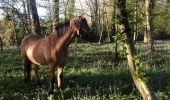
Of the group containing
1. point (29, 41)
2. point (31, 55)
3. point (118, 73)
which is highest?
point (29, 41)

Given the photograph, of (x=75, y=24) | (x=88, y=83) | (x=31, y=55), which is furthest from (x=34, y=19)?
(x=75, y=24)

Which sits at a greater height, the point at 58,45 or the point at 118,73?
the point at 58,45

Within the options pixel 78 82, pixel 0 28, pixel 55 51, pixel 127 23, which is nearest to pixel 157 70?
pixel 78 82

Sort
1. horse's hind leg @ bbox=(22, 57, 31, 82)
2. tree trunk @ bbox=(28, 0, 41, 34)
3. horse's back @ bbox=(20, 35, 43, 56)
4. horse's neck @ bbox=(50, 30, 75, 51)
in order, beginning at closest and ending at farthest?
horse's neck @ bbox=(50, 30, 75, 51) → horse's back @ bbox=(20, 35, 43, 56) → horse's hind leg @ bbox=(22, 57, 31, 82) → tree trunk @ bbox=(28, 0, 41, 34)

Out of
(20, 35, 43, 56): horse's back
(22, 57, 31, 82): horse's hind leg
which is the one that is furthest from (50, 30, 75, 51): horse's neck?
(22, 57, 31, 82): horse's hind leg

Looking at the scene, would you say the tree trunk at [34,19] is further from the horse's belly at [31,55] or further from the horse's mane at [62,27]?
the horse's mane at [62,27]

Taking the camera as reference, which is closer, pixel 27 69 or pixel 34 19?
pixel 27 69

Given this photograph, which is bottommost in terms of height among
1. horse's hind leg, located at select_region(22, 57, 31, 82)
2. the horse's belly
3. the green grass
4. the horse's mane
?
the green grass

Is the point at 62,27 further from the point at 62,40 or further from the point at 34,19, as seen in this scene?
the point at 34,19

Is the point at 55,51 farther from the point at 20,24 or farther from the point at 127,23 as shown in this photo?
the point at 20,24

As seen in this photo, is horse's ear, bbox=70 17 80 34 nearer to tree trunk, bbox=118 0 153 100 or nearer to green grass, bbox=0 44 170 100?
green grass, bbox=0 44 170 100

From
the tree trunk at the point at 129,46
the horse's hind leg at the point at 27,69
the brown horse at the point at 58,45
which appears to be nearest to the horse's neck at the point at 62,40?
the brown horse at the point at 58,45

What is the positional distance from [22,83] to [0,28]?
24404 millimetres

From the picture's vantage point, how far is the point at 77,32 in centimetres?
1025
